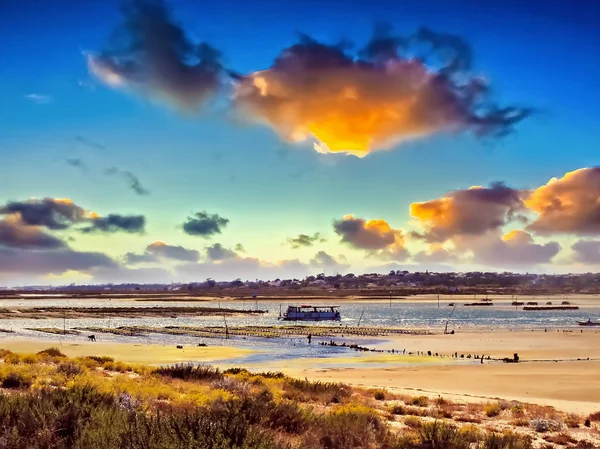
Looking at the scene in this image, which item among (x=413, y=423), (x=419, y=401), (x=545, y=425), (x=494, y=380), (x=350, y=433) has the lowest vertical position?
(x=494, y=380)

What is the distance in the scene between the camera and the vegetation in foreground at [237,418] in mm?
8164

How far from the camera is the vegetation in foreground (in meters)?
8.16

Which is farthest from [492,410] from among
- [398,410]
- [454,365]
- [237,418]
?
[454,365]

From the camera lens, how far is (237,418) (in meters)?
8.96

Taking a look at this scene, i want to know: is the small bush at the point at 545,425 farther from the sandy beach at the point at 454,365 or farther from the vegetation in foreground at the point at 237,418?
the sandy beach at the point at 454,365

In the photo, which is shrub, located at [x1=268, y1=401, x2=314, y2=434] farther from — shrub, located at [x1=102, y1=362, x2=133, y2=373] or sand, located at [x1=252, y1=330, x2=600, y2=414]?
shrub, located at [x1=102, y1=362, x2=133, y2=373]

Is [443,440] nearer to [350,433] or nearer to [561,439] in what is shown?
[350,433]

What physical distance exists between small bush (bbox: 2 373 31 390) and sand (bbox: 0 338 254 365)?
2213 cm

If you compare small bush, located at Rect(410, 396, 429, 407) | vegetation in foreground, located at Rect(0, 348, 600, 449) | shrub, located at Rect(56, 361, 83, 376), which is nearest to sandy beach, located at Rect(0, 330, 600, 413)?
small bush, located at Rect(410, 396, 429, 407)

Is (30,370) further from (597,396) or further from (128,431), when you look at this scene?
(597,396)

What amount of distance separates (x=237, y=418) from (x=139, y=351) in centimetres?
4194

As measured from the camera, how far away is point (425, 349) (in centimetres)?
5291

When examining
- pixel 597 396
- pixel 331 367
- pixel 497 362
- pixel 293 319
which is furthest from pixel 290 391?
pixel 293 319

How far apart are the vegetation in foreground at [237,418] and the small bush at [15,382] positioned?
0.03 meters
